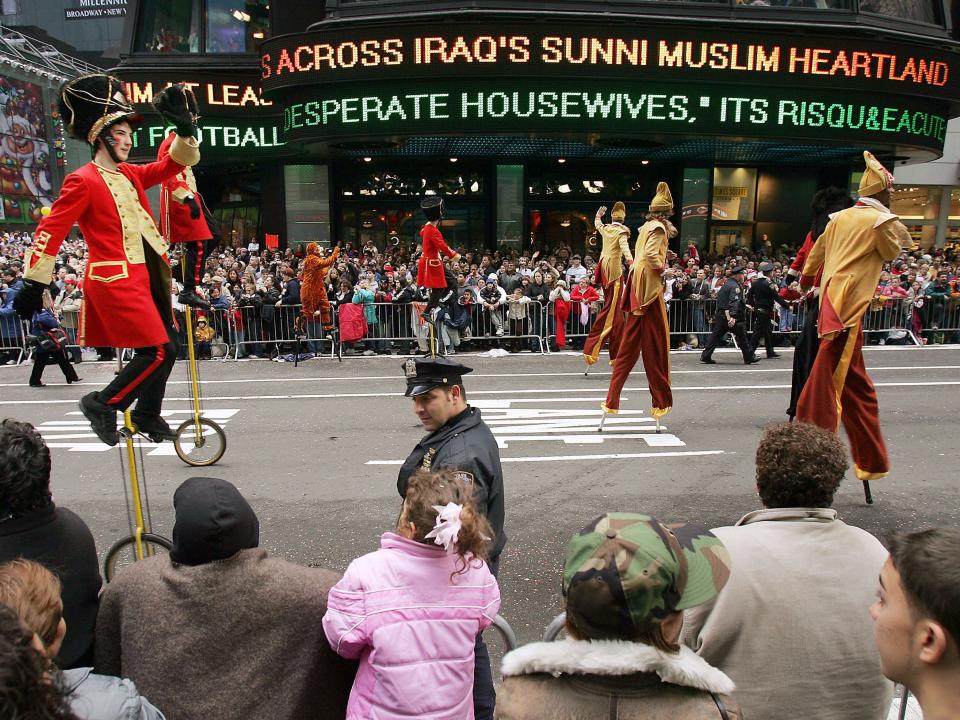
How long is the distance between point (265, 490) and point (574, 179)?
19.0 metres

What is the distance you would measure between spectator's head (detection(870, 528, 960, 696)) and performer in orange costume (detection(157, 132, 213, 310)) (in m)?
4.51

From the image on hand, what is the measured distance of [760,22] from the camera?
1791 cm

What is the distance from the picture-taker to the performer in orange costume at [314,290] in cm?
1419

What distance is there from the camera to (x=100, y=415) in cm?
465

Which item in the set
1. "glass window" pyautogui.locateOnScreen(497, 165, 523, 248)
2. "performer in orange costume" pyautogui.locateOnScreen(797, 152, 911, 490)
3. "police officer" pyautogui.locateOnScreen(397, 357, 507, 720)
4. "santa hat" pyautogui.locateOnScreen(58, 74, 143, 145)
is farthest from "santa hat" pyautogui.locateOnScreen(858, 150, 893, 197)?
"glass window" pyautogui.locateOnScreen(497, 165, 523, 248)

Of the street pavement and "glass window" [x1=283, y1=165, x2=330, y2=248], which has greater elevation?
"glass window" [x1=283, y1=165, x2=330, y2=248]

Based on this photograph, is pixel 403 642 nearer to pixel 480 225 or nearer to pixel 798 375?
pixel 798 375

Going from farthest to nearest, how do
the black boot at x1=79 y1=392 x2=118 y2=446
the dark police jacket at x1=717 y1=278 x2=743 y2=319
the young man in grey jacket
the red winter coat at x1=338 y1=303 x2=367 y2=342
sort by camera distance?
the red winter coat at x1=338 y1=303 x2=367 y2=342
the dark police jacket at x1=717 y1=278 x2=743 y2=319
the black boot at x1=79 y1=392 x2=118 y2=446
the young man in grey jacket

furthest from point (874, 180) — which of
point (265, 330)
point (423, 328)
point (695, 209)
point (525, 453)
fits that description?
point (695, 209)

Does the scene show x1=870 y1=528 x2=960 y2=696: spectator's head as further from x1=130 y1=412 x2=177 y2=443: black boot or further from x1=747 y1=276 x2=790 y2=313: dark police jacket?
x1=747 y1=276 x2=790 y2=313: dark police jacket


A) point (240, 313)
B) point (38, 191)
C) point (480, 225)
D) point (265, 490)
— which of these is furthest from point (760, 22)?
point (38, 191)

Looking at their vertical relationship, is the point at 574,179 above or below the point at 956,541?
above

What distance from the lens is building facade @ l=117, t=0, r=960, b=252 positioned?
17.6m

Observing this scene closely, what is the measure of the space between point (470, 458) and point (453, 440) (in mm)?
160
